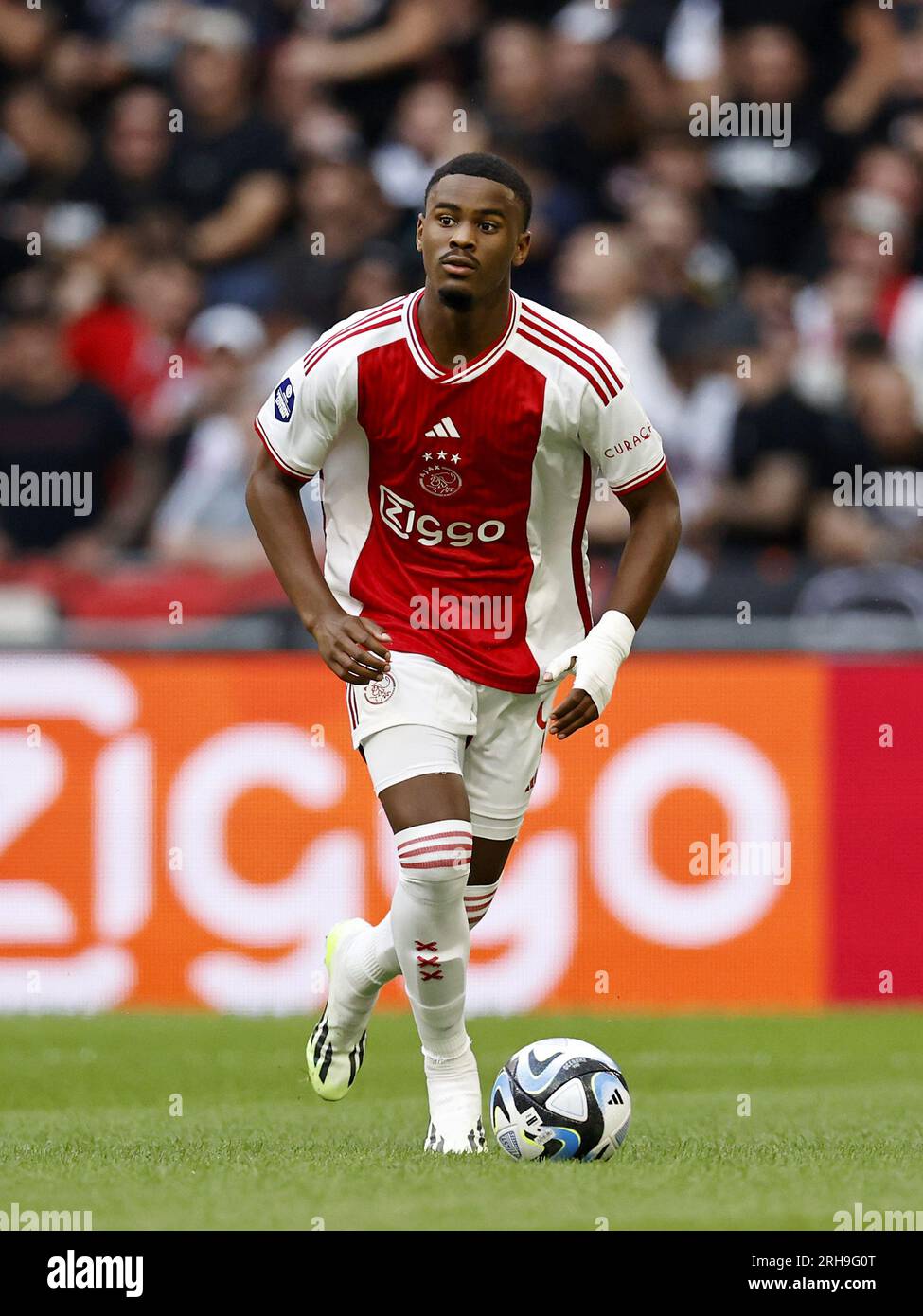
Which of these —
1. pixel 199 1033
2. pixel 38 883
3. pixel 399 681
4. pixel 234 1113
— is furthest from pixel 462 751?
pixel 38 883

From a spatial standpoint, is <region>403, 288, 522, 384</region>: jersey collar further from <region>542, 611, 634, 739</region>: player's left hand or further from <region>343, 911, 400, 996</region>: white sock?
<region>343, 911, 400, 996</region>: white sock

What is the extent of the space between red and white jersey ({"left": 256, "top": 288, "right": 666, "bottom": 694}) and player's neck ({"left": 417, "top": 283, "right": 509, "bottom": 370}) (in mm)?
27

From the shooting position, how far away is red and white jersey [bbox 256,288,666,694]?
19.7 ft

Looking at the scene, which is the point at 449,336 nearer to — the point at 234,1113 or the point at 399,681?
the point at 399,681

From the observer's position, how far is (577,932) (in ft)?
31.3

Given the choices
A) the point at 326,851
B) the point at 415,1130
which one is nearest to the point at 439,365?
the point at 415,1130

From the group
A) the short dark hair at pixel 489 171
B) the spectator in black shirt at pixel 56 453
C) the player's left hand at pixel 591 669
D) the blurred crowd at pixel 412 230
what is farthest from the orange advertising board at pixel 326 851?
the short dark hair at pixel 489 171

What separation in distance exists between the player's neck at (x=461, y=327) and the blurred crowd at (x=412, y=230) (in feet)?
14.3

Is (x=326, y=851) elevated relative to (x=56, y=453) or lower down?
lower down

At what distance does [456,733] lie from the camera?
A: 6.04 metres

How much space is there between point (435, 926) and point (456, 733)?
0.52m

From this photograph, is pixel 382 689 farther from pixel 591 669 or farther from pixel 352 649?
pixel 591 669

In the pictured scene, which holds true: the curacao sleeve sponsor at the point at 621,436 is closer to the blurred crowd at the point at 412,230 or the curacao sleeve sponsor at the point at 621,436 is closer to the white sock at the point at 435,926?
the white sock at the point at 435,926

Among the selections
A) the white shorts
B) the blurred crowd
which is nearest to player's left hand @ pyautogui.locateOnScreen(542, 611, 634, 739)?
the white shorts
